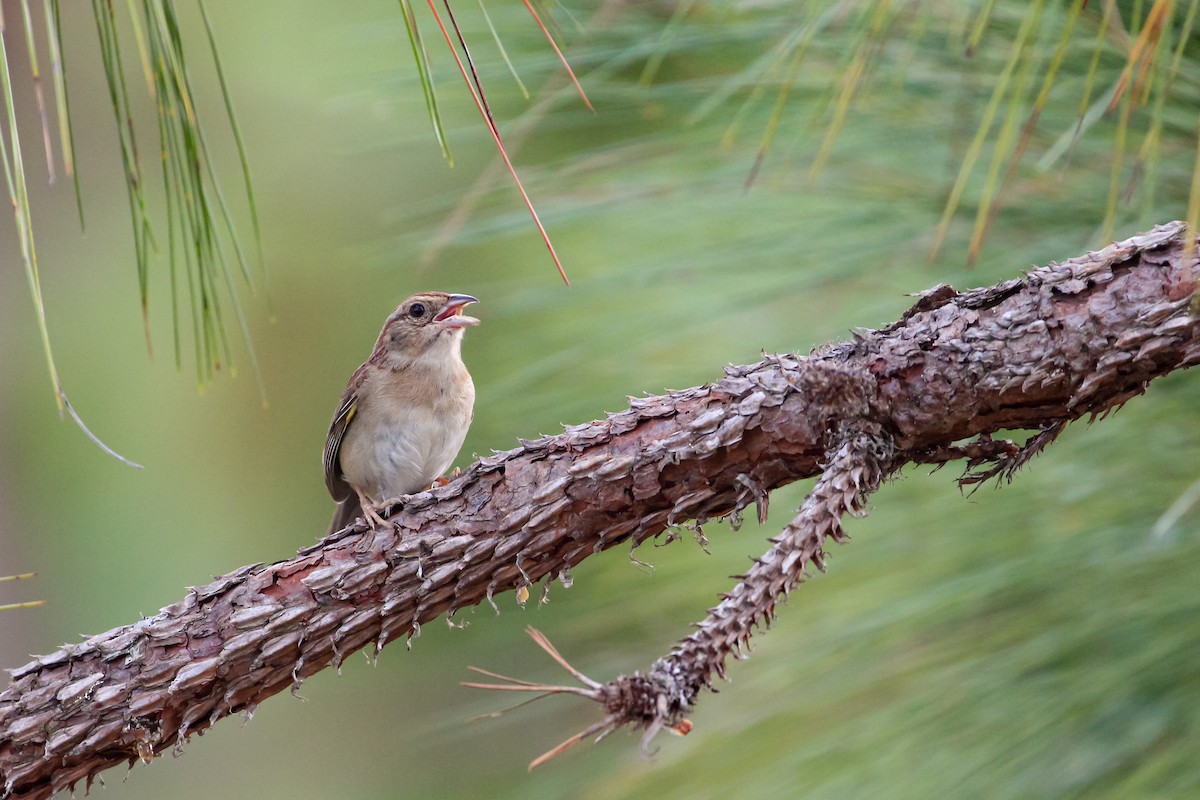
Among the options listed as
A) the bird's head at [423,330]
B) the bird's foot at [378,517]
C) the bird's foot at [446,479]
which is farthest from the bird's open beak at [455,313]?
the bird's foot at [378,517]

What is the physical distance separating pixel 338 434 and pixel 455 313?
483mm

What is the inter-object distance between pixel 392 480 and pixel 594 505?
1637mm

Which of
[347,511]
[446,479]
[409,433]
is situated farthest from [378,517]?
[347,511]

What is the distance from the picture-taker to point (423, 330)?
3430 mm

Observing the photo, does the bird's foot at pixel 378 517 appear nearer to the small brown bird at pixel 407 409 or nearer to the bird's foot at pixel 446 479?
the bird's foot at pixel 446 479

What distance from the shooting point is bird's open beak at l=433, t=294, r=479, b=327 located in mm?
3191

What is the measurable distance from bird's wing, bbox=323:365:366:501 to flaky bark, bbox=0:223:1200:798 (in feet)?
5.03

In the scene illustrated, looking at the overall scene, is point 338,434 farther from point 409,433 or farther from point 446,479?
point 446,479

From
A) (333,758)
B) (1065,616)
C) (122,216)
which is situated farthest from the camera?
(122,216)

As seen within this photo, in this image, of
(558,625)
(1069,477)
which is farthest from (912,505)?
(558,625)

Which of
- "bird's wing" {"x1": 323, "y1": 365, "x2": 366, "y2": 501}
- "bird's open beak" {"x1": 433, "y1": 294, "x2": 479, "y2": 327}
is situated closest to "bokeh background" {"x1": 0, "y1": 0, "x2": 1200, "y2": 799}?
"bird's open beak" {"x1": 433, "y1": 294, "x2": 479, "y2": 327}

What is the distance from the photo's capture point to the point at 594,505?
5.77 feet

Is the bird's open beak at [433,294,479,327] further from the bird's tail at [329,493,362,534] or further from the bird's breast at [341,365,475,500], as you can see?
the bird's tail at [329,493,362,534]

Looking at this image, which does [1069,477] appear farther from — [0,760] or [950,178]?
[0,760]
